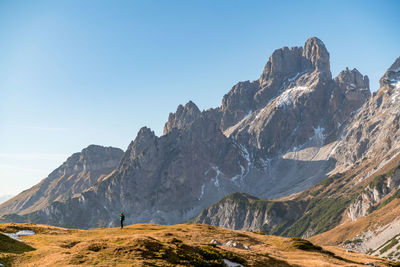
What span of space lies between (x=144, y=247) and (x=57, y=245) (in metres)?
15.8

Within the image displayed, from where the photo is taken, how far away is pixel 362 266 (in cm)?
5575

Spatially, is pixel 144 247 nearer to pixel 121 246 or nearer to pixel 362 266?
pixel 121 246

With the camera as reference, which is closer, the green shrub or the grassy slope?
the grassy slope

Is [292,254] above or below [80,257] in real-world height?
below

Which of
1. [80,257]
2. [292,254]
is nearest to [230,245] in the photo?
[292,254]

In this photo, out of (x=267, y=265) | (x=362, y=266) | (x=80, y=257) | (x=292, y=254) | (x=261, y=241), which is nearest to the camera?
(x=80, y=257)

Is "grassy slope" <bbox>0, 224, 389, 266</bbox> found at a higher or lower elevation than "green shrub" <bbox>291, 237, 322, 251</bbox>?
higher

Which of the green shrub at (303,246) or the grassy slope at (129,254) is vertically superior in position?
the grassy slope at (129,254)

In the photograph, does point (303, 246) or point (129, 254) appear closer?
point (129, 254)

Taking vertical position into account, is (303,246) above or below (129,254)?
below

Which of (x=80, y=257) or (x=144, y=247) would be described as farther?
(x=144, y=247)

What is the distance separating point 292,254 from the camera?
200 feet

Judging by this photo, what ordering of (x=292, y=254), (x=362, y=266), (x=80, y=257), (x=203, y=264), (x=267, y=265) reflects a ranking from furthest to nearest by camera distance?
(x=292, y=254)
(x=362, y=266)
(x=267, y=265)
(x=203, y=264)
(x=80, y=257)

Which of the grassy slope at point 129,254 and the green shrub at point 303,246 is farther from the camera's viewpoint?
the green shrub at point 303,246
